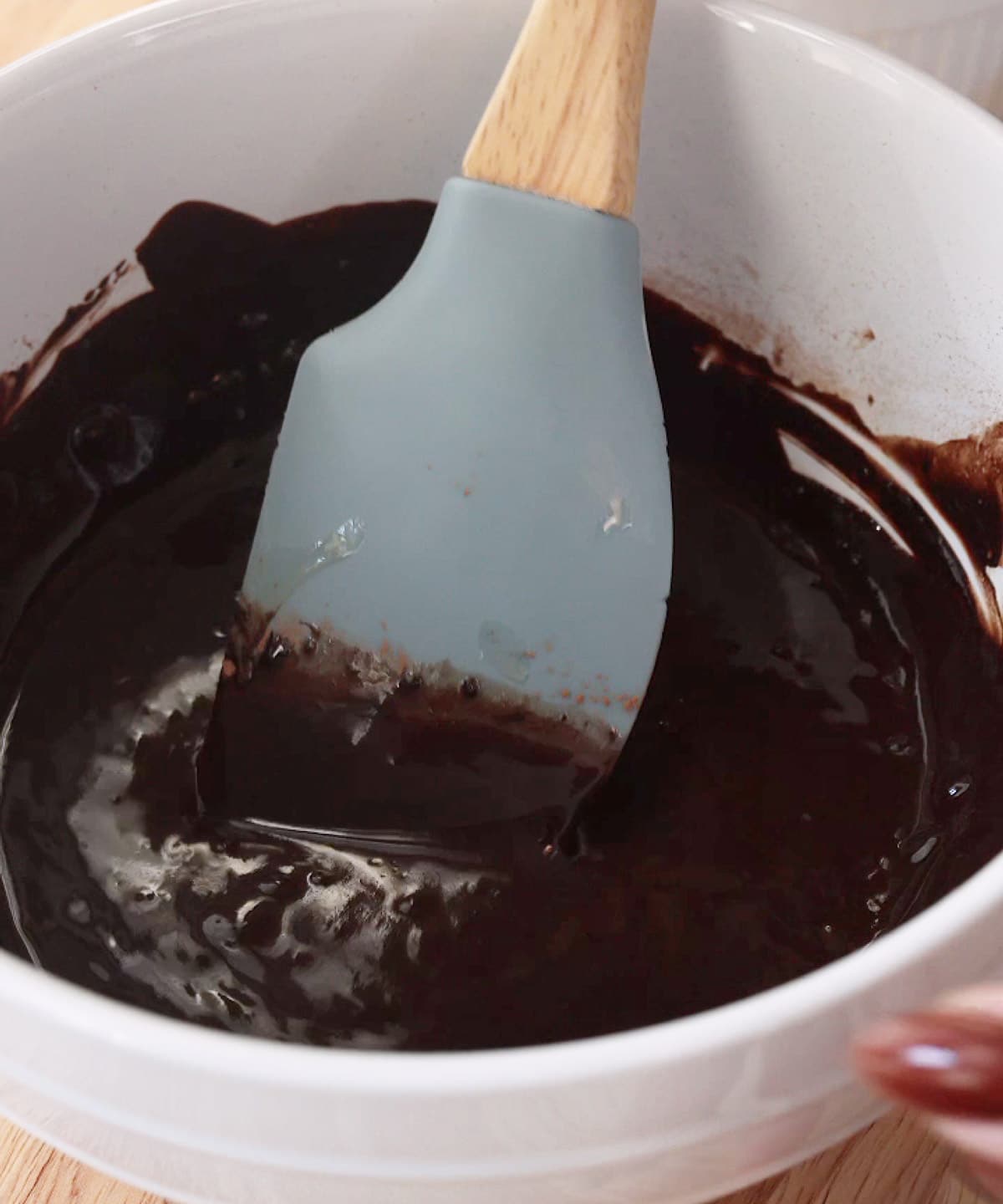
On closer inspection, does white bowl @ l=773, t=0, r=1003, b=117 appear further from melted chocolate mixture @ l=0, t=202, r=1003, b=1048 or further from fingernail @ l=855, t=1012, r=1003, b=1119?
fingernail @ l=855, t=1012, r=1003, b=1119

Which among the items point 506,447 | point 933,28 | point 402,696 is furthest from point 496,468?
point 933,28

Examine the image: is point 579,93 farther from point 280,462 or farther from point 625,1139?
point 625,1139

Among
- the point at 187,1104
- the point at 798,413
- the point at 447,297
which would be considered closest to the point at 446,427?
the point at 447,297

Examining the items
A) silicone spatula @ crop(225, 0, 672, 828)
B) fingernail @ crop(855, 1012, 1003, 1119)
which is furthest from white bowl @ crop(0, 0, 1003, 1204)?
silicone spatula @ crop(225, 0, 672, 828)

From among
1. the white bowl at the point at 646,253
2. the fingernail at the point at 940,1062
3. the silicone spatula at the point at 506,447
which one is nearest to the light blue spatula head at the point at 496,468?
the silicone spatula at the point at 506,447

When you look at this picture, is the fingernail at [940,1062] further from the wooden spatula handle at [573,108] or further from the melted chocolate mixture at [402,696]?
the wooden spatula handle at [573,108]

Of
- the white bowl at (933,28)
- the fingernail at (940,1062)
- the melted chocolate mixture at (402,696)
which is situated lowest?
the melted chocolate mixture at (402,696)

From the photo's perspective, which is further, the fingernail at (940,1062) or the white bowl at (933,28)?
the white bowl at (933,28)
